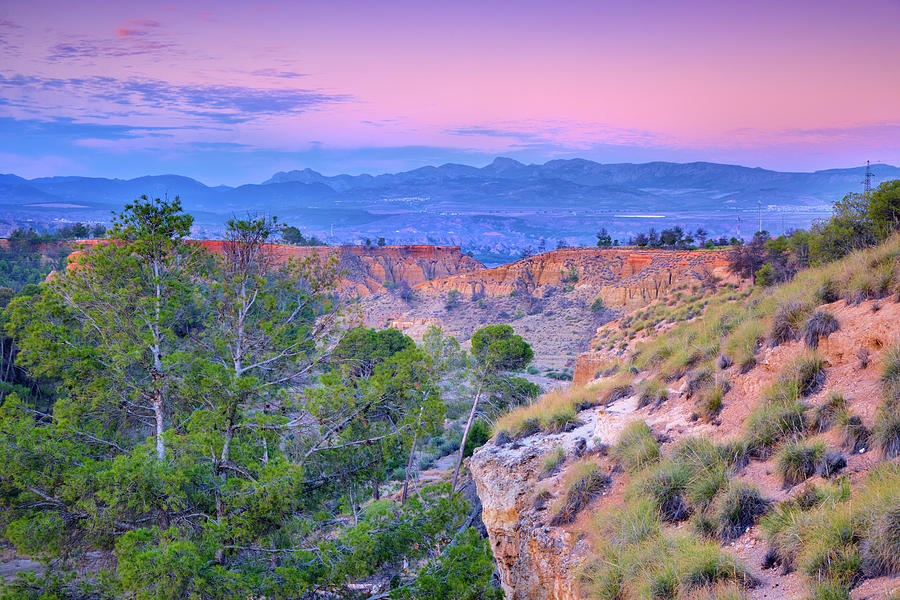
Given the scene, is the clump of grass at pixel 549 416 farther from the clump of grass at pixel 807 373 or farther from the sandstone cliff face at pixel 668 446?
the clump of grass at pixel 807 373

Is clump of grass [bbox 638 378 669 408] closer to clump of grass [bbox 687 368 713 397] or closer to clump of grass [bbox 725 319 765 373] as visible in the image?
clump of grass [bbox 687 368 713 397]

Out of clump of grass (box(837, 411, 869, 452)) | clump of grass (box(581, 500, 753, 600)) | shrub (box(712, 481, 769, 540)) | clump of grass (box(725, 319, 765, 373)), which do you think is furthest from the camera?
clump of grass (box(725, 319, 765, 373))

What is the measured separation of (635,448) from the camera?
28.2 ft

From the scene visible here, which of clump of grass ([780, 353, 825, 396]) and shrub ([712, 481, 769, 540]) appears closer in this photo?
shrub ([712, 481, 769, 540])

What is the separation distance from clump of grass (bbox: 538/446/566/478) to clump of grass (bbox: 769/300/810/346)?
3619 millimetres

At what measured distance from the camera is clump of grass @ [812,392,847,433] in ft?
22.7

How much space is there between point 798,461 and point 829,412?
99 centimetres

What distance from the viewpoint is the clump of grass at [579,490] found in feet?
27.2

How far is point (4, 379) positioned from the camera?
24.0 meters

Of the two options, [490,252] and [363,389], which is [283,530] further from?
[490,252]

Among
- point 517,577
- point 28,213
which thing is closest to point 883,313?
point 517,577

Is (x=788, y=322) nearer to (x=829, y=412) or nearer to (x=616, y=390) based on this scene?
(x=829, y=412)

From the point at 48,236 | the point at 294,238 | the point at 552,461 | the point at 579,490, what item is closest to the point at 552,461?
the point at 552,461

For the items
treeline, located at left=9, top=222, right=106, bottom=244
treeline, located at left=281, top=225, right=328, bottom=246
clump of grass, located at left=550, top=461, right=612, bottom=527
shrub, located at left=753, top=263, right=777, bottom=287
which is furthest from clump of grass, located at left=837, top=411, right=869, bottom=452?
treeline, located at left=9, top=222, right=106, bottom=244
